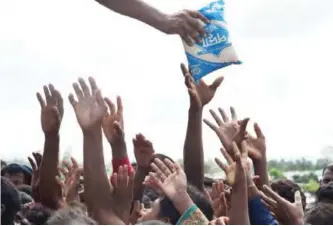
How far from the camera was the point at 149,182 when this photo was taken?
3.30 m

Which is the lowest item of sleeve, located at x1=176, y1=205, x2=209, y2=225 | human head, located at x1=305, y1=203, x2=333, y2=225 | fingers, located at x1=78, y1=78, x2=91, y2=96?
human head, located at x1=305, y1=203, x2=333, y2=225

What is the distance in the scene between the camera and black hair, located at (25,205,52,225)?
144 inches

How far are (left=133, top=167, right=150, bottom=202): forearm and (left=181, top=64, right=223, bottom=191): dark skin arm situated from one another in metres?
0.27

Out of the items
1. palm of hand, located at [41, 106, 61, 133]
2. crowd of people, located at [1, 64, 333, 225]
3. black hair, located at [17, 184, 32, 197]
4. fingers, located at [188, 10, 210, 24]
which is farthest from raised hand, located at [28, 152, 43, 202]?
fingers, located at [188, 10, 210, 24]

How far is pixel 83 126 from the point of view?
347 cm

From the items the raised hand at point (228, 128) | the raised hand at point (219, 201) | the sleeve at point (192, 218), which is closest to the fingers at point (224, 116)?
the raised hand at point (228, 128)

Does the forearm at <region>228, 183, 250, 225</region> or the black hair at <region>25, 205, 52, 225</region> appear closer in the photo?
the forearm at <region>228, 183, 250, 225</region>

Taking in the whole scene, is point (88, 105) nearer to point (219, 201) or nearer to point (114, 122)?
point (114, 122)

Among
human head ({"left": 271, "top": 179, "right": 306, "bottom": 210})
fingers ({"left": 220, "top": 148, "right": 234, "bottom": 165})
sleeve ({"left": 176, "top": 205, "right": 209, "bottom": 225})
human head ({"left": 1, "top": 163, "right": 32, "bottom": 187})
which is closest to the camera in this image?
sleeve ({"left": 176, "top": 205, "right": 209, "bottom": 225})

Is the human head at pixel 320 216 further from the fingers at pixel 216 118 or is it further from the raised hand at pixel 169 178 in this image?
the raised hand at pixel 169 178

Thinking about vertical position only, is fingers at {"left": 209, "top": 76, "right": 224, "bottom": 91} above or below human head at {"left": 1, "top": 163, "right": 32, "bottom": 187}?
above

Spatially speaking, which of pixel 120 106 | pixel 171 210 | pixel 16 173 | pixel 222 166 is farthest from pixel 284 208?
pixel 16 173

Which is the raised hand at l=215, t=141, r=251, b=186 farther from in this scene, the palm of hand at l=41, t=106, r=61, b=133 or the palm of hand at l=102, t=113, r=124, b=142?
the palm of hand at l=41, t=106, r=61, b=133

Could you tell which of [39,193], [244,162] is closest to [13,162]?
[39,193]
